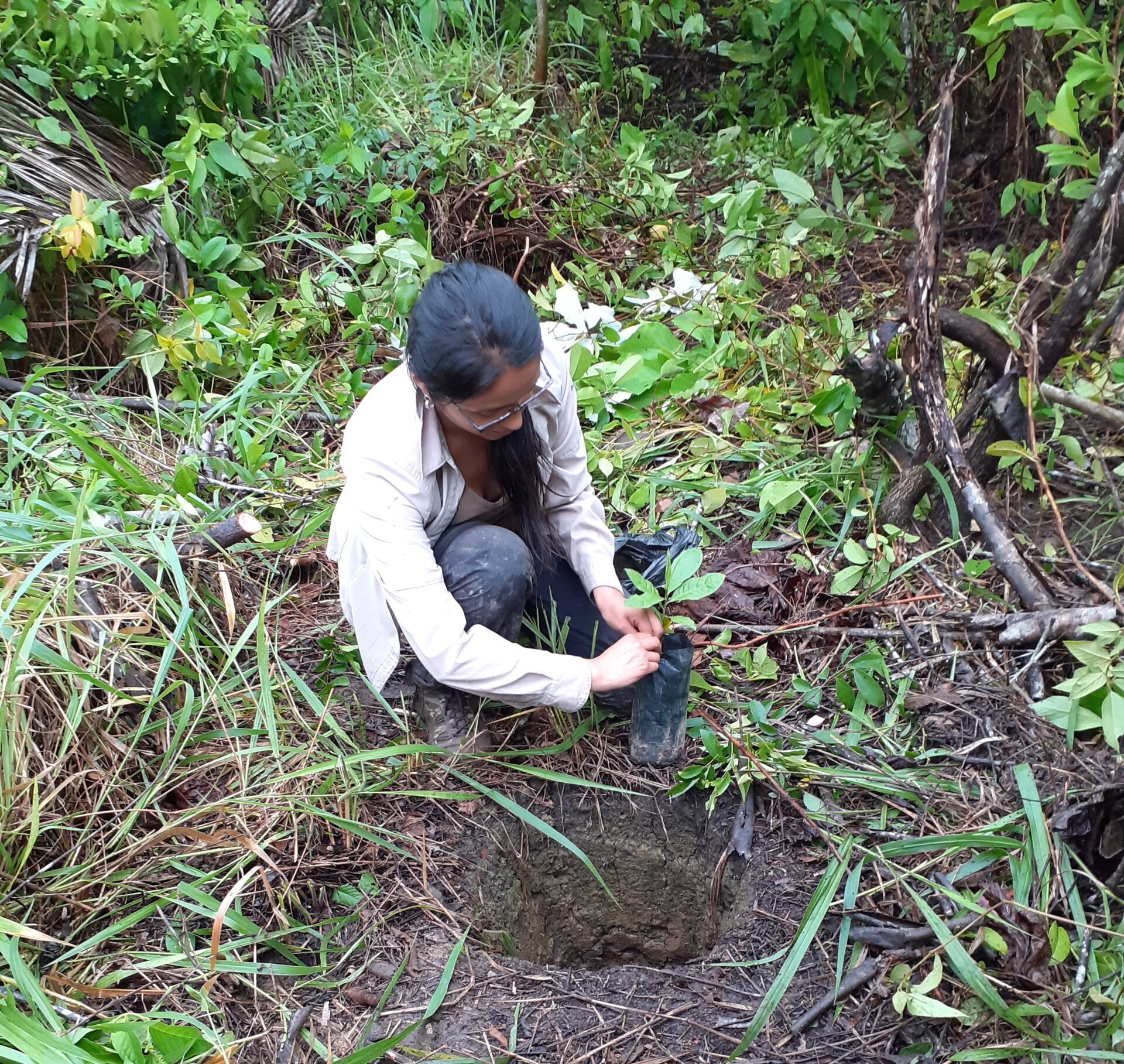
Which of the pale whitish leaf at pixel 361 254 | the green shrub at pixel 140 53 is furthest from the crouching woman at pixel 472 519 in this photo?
the green shrub at pixel 140 53

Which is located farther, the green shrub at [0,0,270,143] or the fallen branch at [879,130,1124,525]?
the green shrub at [0,0,270,143]

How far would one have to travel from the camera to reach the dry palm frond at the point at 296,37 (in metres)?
3.81

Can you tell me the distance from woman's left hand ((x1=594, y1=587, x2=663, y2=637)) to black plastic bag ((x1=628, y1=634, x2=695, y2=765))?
0.04 metres

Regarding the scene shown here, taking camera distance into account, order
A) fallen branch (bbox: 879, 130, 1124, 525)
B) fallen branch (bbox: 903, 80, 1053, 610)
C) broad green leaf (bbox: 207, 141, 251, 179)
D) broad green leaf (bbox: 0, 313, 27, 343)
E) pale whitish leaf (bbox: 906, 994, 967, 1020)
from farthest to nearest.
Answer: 1. broad green leaf (bbox: 207, 141, 251, 179)
2. broad green leaf (bbox: 0, 313, 27, 343)
3. fallen branch (bbox: 903, 80, 1053, 610)
4. fallen branch (bbox: 879, 130, 1124, 525)
5. pale whitish leaf (bbox: 906, 994, 967, 1020)

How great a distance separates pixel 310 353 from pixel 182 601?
4.39 ft

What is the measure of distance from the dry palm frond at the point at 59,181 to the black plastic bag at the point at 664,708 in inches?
80.4

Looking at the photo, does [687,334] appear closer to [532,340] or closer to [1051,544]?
[1051,544]

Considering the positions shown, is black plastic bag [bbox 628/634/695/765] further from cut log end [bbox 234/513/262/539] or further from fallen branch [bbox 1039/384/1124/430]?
cut log end [bbox 234/513/262/539]

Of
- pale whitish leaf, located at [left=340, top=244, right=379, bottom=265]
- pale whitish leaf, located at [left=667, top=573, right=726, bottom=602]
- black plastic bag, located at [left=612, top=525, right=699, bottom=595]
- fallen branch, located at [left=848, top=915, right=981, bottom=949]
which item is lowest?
fallen branch, located at [left=848, top=915, right=981, bottom=949]

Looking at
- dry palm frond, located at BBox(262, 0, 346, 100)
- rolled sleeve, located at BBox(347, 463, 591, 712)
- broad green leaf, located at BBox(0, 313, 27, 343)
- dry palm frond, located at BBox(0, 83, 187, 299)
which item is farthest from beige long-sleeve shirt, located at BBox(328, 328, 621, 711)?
dry palm frond, located at BBox(262, 0, 346, 100)

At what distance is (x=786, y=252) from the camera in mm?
3156

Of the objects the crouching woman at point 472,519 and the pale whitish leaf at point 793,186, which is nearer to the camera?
the crouching woman at point 472,519

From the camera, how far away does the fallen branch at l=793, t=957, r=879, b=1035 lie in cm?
152

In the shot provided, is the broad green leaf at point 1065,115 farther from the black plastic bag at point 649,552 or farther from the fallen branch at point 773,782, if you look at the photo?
the fallen branch at point 773,782
